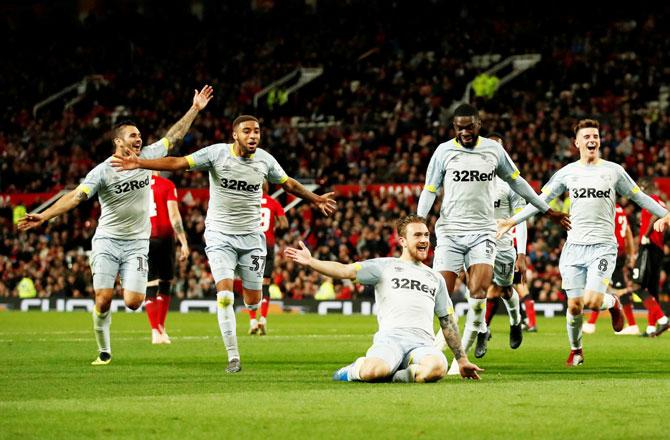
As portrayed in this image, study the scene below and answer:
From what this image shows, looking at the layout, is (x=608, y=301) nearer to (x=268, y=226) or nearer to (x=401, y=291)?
(x=401, y=291)

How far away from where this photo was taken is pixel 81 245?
37625mm

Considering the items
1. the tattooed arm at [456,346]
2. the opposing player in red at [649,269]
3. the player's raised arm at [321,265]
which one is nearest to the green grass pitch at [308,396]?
the tattooed arm at [456,346]

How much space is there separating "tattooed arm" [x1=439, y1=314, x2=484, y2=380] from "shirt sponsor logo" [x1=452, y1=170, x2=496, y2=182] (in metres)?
2.06

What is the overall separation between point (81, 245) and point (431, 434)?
31878 mm

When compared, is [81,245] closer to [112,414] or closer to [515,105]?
[515,105]

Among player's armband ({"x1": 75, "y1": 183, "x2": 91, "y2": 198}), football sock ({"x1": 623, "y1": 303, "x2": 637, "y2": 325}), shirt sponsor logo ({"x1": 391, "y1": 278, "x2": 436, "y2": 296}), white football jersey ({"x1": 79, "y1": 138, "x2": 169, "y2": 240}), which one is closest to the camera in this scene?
shirt sponsor logo ({"x1": 391, "y1": 278, "x2": 436, "y2": 296})

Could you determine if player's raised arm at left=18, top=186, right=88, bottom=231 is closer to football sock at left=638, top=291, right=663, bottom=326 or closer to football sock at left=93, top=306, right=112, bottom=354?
football sock at left=93, top=306, right=112, bottom=354

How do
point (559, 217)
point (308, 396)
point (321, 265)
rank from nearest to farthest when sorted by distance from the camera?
point (308, 396) < point (321, 265) < point (559, 217)

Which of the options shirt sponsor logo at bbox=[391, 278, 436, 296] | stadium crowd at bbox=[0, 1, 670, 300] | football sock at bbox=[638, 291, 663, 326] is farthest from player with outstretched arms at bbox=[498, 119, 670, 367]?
stadium crowd at bbox=[0, 1, 670, 300]

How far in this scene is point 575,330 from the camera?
1288 centimetres

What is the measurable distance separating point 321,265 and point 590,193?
4898mm

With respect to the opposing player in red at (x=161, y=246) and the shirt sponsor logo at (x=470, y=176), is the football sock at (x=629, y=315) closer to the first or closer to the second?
the opposing player in red at (x=161, y=246)

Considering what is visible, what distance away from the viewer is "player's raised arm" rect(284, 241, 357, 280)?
9094 mm

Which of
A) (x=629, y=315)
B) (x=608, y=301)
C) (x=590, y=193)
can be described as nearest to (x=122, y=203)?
(x=590, y=193)
